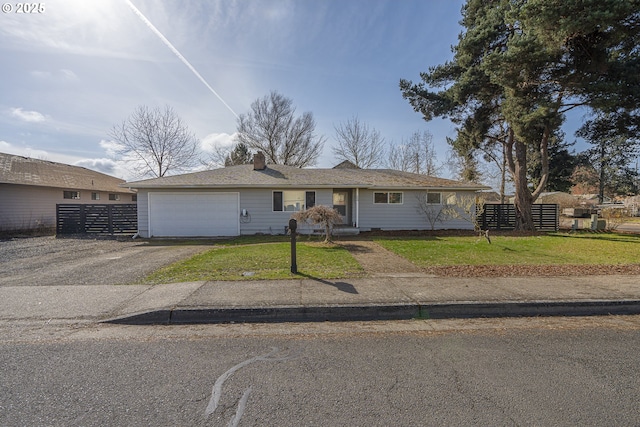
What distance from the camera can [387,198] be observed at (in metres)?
15.7

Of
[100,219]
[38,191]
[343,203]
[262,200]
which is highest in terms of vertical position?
[38,191]

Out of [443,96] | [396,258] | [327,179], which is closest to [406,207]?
[327,179]

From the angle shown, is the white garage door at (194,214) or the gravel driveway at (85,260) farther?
the white garage door at (194,214)

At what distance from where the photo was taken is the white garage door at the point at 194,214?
45.5 feet

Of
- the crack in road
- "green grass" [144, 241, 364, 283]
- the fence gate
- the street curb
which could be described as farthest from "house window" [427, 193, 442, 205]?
the fence gate

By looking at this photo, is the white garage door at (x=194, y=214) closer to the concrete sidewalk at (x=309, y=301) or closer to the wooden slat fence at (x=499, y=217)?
the concrete sidewalk at (x=309, y=301)

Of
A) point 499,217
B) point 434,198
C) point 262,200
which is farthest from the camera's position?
point 499,217

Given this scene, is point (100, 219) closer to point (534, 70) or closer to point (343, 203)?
point (343, 203)

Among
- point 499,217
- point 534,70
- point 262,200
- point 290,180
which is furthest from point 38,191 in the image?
point 499,217

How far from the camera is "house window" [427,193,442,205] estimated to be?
1583cm

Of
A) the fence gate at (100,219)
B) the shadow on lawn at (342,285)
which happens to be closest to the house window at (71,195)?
the fence gate at (100,219)

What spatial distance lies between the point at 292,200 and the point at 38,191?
16.7 m

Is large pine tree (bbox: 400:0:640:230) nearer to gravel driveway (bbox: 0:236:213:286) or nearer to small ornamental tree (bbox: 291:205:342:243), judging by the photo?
small ornamental tree (bbox: 291:205:342:243)

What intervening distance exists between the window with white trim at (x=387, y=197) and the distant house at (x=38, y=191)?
13.7 meters
